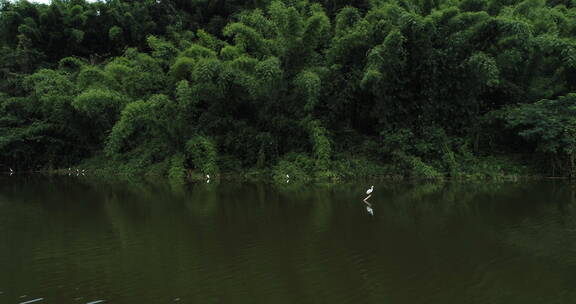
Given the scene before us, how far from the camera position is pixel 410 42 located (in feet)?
52.1

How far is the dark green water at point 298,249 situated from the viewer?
538 cm

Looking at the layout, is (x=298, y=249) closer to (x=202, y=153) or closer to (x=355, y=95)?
(x=355, y=95)

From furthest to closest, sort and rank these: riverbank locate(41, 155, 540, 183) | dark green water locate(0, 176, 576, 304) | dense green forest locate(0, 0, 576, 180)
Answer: riverbank locate(41, 155, 540, 183) < dense green forest locate(0, 0, 576, 180) < dark green water locate(0, 176, 576, 304)

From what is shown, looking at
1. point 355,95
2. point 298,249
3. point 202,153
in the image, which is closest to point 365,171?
point 355,95

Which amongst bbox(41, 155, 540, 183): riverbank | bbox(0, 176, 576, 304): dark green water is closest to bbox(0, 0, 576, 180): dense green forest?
bbox(41, 155, 540, 183): riverbank

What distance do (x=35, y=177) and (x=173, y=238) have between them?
16359mm

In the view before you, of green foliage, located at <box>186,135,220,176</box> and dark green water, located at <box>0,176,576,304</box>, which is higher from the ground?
green foliage, located at <box>186,135,220,176</box>

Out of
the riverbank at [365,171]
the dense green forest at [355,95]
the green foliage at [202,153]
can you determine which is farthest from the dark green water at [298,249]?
the green foliage at [202,153]

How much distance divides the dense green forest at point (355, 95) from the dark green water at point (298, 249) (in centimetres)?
379

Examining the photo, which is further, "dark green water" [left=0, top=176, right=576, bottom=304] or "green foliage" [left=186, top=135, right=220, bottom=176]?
"green foliage" [left=186, top=135, right=220, bottom=176]

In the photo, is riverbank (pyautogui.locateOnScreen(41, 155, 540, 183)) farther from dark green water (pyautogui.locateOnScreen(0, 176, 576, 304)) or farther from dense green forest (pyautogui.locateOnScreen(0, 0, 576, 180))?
dark green water (pyautogui.locateOnScreen(0, 176, 576, 304))

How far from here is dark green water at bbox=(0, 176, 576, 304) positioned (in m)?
5.38

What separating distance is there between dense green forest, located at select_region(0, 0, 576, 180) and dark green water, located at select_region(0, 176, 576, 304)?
3794mm

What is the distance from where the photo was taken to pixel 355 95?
1772cm
